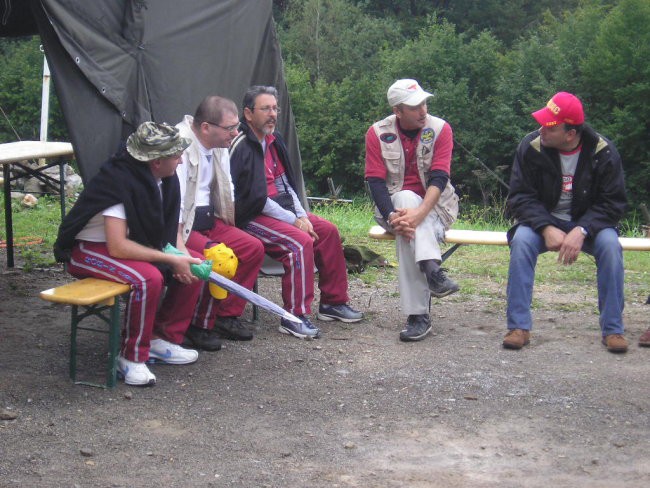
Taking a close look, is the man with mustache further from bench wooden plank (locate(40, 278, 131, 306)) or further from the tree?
the tree

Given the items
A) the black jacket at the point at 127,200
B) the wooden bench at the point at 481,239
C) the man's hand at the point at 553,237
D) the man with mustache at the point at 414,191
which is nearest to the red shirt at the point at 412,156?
the man with mustache at the point at 414,191

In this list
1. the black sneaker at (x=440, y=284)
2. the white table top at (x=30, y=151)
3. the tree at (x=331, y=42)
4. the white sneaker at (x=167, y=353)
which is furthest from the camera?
the tree at (x=331, y=42)

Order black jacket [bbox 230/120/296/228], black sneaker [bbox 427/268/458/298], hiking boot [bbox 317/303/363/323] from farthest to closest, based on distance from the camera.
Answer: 1. hiking boot [bbox 317/303/363/323]
2. black jacket [bbox 230/120/296/228]
3. black sneaker [bbox 427/268/458/298]

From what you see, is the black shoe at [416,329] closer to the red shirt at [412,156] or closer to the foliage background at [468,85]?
the red shirt at [412,156]

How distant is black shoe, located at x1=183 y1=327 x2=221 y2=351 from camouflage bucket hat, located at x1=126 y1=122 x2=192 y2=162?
123cm

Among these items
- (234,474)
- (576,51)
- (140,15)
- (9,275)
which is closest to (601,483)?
(234,474)

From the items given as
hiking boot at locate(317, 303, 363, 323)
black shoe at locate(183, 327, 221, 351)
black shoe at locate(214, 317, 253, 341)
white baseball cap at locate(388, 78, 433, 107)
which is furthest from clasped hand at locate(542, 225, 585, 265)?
black shoe at locate(183, 327, 221, 351)

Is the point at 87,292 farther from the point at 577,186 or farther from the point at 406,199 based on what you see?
the point at 577,186

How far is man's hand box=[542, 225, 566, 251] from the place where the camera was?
546 cm

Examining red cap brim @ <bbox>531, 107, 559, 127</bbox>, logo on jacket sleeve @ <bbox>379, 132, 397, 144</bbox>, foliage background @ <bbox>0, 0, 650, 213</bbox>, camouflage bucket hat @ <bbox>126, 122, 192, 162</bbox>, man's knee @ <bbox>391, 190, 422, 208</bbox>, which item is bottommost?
foliage background @ <bbox>0, 0, 650, 213</bbox>

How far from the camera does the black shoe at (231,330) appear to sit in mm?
5664

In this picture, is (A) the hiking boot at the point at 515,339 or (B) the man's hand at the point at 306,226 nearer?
(A) the hiking boot at the point at 515,339

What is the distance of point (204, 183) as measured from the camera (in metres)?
5.52

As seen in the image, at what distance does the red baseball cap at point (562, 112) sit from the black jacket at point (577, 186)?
17 cm
